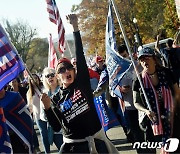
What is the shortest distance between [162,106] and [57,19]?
4.41m

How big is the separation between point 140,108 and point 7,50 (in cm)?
158

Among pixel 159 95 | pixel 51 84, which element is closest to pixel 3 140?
pixel 159 95

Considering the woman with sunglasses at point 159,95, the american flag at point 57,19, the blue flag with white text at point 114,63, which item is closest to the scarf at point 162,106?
the woman with sunglasses at point 159,95

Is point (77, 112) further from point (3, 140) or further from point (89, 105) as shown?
point (3, 140)

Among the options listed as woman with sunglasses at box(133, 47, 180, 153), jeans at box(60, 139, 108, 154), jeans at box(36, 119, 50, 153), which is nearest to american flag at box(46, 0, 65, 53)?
jeans at box(36, 119, 50, 153)

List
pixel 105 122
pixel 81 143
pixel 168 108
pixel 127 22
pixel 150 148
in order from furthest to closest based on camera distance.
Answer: pixel 127 22, pixel 105 122, pixel 150 148, pixel 168 108, pixel 81 143

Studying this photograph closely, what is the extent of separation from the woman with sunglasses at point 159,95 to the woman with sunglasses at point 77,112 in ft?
2.00

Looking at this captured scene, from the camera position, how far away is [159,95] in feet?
14.5

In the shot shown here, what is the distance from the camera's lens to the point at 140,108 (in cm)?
458

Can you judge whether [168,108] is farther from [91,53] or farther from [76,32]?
[91,53]

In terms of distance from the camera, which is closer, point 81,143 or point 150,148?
point 81,143

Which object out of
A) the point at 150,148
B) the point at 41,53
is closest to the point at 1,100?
the point at 150,148

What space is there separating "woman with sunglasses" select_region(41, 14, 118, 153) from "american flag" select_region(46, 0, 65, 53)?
159 inches

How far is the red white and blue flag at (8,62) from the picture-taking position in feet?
13.3
